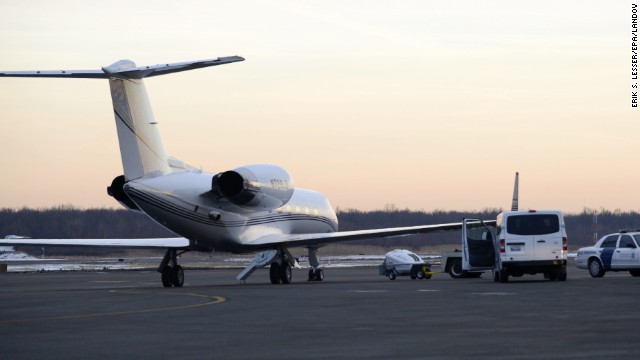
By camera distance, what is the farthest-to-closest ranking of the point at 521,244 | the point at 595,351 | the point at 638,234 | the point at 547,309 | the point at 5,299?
1. the point at 638,234
2. the point at 521,244
3. the point at 5,299
4. the point at 547,309
5. the point at 595,351

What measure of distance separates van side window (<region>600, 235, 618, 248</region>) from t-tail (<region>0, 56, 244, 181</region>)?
1722 cm

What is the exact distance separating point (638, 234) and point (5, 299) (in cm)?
2336

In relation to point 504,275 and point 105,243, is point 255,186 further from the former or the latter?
point 504,275

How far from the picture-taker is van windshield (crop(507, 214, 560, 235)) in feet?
114

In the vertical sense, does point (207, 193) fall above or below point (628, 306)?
above

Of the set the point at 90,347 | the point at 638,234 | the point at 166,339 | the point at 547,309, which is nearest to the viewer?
the point at 90,347

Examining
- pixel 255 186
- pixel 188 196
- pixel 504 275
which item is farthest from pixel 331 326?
pixel 255 186

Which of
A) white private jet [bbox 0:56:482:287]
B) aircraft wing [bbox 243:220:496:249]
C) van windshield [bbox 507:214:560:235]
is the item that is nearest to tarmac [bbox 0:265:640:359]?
van windshield [bbox 507:214:560:235]

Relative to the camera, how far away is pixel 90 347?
1463 cm

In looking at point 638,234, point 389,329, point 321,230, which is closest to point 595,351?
point 389,329

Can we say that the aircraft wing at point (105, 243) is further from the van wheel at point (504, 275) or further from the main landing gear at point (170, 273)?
the van wheel at point (504, 275)

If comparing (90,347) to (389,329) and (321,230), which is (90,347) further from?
(321,230)

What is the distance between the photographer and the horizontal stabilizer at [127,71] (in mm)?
33469

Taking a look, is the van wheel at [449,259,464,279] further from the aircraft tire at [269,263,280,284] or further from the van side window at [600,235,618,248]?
the aircraft tire at [269,263,280,284]
